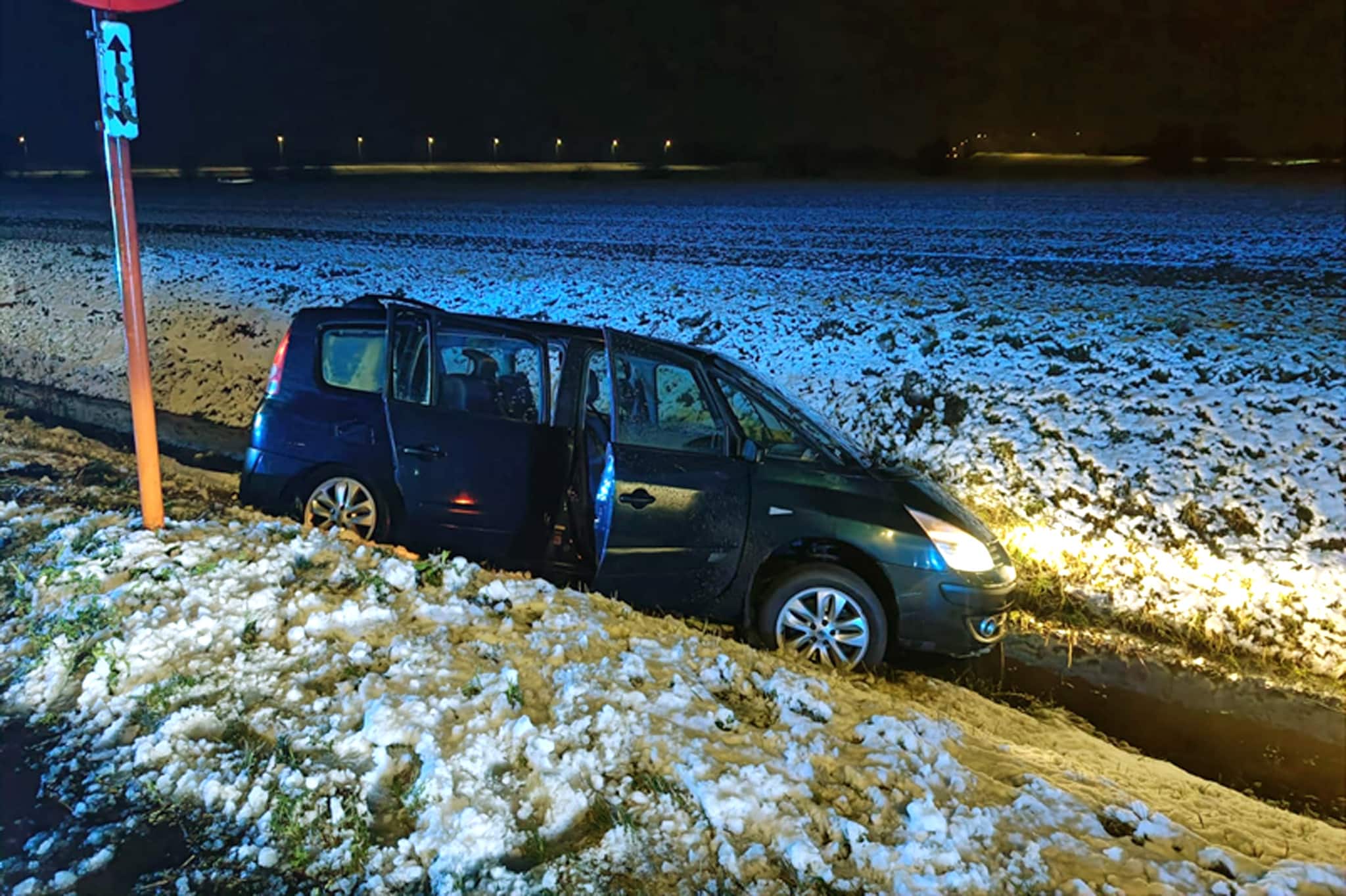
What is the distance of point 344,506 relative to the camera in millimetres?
5289

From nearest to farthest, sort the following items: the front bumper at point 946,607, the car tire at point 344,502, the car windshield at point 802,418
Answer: the front bumper at point 946,607 < the car windshield at point 802,418 < the car tire at point 344,502

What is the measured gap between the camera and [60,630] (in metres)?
3.46

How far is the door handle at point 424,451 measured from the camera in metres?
5.15

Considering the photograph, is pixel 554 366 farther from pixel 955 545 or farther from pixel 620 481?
pixel 955 545

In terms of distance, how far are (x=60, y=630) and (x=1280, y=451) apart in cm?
798

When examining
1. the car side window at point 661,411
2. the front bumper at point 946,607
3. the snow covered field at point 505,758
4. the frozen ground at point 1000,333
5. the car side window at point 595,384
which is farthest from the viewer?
the frozen ground at point 1000,333

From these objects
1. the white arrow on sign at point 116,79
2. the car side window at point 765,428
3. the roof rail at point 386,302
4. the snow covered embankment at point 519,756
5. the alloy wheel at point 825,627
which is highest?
the white arrow on sign at point 116,79

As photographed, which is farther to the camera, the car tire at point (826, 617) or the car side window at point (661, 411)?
the car side window at point (661, 411)

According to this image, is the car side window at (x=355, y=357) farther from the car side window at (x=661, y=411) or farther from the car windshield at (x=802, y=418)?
the car windshield at (x=802, y=418)

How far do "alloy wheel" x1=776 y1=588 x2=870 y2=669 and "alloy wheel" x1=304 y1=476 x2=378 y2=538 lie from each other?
2638 mm

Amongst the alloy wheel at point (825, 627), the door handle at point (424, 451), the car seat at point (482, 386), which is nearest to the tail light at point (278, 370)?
the door handle at point (424, 451)

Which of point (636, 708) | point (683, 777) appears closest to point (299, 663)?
point (636, 708)

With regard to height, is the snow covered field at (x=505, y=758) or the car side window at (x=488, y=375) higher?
the car side window at (x=488, y=375)

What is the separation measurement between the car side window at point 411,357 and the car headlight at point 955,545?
306cm
